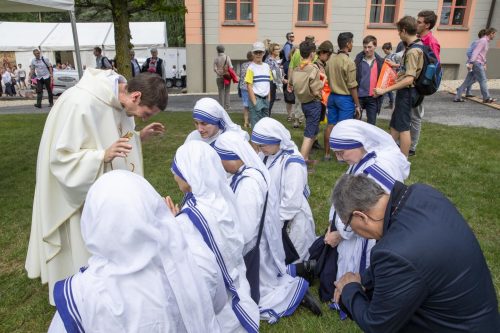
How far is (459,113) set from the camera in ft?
33.7

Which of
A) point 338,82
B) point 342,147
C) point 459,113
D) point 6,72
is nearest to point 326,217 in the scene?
point 342,147

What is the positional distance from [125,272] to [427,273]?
1.21 m

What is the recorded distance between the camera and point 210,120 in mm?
3936

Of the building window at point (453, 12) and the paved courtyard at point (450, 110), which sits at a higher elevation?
the building window at point (453, 12)

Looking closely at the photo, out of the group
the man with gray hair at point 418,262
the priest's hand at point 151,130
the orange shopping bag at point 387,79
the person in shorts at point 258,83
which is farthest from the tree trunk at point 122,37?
the man with gray hair at point 418,262

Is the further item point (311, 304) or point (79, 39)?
point (79, 39)

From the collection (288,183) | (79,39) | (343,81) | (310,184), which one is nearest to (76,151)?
(288,183)

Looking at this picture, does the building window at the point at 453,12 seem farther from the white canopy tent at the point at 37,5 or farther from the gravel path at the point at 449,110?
the white canopy tent at the point at 37,5

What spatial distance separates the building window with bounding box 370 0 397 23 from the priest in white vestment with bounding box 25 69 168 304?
16320 mm

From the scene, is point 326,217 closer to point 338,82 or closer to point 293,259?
point 293,259

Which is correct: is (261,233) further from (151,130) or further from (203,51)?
(203,51)

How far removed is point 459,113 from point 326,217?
7382 mm

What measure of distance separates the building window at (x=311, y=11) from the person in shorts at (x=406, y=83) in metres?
12.1

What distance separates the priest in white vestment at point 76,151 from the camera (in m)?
2.57
